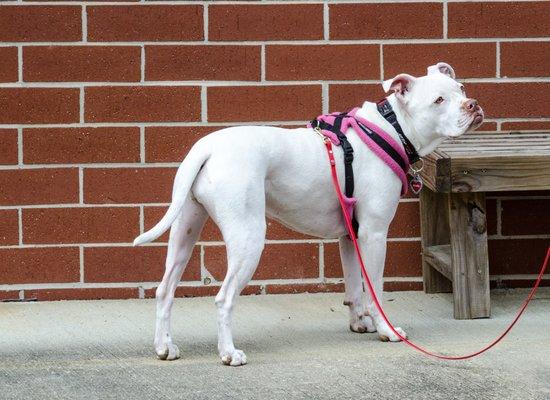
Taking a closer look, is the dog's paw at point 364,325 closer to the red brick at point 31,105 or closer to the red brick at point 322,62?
the red brick at point 322,62

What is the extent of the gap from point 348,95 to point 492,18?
959 mm

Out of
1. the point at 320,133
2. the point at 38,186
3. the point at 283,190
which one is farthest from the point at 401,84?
the point at 38,186

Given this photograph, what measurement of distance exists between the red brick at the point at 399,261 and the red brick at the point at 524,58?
1164 millimetres

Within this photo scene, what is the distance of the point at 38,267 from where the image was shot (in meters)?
6.77

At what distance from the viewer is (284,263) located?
6.89 meters

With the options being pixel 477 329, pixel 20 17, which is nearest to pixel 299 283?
pixel 477 329

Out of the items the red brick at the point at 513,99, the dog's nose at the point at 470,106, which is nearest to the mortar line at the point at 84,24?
the red brick at the point at 513,99

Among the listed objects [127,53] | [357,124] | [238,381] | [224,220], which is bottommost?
[238,381]

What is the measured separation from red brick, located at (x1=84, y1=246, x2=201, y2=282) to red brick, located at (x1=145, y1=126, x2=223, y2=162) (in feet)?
1.75

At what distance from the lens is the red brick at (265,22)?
6746mm

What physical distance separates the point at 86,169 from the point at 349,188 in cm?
185

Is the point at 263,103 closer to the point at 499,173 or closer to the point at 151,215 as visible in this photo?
the point at 151,215

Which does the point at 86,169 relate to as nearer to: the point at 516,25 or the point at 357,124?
the point at 357,124

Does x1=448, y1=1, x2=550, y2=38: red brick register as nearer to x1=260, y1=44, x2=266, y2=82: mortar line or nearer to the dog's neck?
x1=260, y1=44, x2=266, y2=82: mortar line
